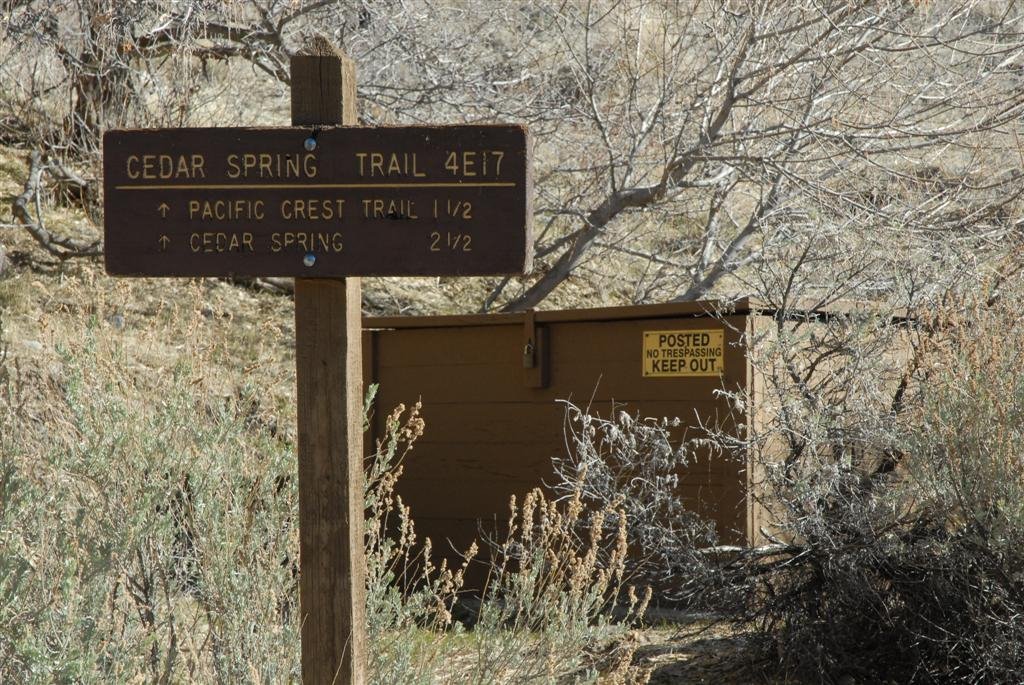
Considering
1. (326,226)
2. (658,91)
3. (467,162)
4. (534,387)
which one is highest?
(658,91)

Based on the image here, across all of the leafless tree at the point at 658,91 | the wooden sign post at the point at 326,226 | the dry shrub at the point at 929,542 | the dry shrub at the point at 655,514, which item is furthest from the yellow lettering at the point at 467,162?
the leafless tree at the point at 658,91

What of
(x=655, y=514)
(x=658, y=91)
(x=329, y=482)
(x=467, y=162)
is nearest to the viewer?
(x=467, y=162)

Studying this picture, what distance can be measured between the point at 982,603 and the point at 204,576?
3.01 metres

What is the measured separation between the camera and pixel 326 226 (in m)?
3.32

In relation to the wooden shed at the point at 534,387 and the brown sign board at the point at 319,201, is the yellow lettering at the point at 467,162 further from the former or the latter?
the wooden shed at the point at 534,387

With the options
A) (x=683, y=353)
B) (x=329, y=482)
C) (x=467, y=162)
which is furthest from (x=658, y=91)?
(x=329, y=482)

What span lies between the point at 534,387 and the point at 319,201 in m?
4.30

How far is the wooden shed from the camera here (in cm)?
672

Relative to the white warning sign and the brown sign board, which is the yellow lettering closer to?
the brown sign board

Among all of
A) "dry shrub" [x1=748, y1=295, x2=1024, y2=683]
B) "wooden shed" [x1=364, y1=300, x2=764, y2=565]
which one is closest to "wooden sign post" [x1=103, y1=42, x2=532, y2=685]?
"dry shrub" [x1=748, y1=295, x2=1024, y2=683]

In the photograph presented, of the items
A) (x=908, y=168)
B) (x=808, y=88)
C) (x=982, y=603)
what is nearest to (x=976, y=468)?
(x=982, y=603)

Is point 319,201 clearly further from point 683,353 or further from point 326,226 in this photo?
point 683,353

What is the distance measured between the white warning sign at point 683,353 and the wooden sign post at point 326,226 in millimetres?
3623

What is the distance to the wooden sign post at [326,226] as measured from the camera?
3.28 meters
